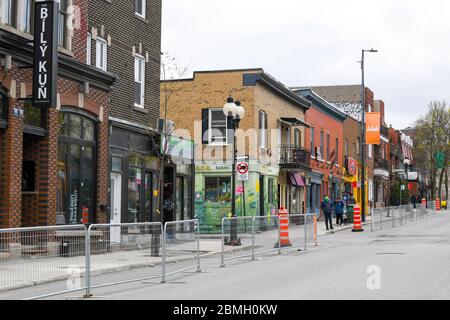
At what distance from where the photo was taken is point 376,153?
7131 cm

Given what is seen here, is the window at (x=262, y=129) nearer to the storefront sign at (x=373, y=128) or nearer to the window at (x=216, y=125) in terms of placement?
the window at (x=216, y=125)

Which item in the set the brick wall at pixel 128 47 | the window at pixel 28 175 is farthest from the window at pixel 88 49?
the window at pixel 28 175

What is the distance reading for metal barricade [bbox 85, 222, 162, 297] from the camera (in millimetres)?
12188

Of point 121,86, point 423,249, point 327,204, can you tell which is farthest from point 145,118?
point 327,204

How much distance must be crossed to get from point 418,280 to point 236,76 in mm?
23958

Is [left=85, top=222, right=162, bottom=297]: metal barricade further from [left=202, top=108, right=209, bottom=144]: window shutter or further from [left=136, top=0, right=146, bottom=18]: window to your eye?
[left=202, top=108, right=209, bottom=144]: window shutter

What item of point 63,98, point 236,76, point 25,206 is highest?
point 236,76

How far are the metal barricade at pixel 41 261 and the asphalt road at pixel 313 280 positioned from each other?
485 mm

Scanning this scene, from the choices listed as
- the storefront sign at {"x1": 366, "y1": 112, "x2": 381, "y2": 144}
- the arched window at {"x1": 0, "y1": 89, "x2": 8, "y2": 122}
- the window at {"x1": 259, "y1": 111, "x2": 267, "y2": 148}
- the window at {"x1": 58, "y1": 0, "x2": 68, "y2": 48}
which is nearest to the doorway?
the window at {"x1": 58, "y1": 0, "x2": 68, "y2": 48}

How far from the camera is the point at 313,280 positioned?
42.9ft

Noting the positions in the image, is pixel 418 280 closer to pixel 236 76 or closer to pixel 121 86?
pixel 121 86

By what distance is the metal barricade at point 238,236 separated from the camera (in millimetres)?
18836

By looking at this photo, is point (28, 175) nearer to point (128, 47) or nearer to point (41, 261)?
point (128, 47)

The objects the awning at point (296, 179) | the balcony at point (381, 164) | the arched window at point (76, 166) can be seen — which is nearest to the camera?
the arched window at point (76, 166)
